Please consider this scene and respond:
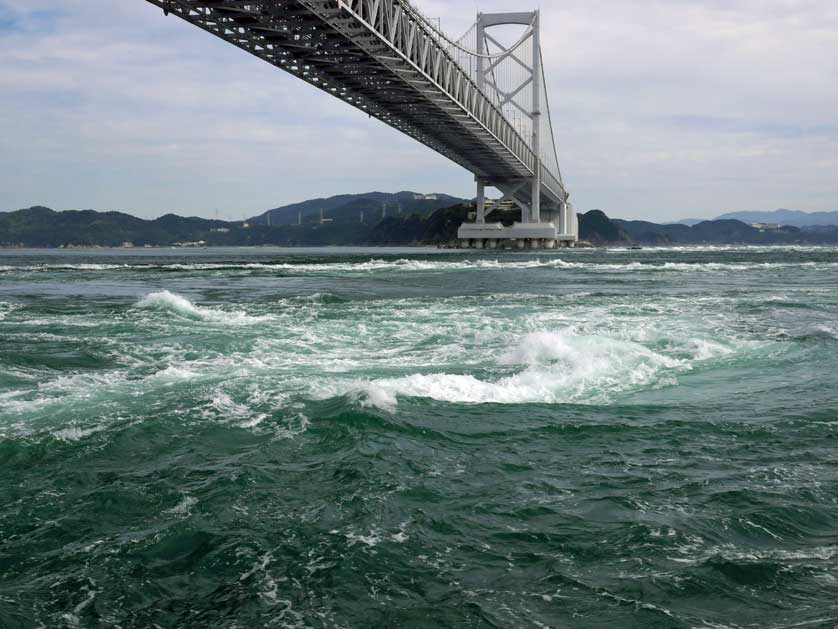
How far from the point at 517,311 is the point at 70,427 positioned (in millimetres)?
8761

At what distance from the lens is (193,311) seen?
12102 millimetres

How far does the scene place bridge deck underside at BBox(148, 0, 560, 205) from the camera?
2247cm

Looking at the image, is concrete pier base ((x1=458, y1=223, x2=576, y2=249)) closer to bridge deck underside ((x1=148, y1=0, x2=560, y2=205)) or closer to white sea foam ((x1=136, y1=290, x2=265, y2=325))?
bridge deck underside ((x1=148, y1=0, x2=560, y2=205))

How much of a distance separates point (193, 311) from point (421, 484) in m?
9.16

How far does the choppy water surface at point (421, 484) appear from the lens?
263 cm

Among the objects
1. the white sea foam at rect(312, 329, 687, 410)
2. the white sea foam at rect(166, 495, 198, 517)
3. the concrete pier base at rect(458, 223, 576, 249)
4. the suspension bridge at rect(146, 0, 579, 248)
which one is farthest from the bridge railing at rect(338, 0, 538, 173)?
the white sea foam at rect(166, 495, 198, 517)

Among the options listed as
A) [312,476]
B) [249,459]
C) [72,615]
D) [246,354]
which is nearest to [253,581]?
[72,615]

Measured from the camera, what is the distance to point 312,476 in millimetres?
3910

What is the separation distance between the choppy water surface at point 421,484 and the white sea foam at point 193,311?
259 cm

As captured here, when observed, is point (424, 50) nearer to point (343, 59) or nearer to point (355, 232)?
point (343, 59)

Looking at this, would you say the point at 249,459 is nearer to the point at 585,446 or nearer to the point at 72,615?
the point at 72,615

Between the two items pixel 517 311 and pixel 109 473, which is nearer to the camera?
pixel 109 473

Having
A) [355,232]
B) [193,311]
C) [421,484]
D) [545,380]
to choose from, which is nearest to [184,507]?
[421,484]

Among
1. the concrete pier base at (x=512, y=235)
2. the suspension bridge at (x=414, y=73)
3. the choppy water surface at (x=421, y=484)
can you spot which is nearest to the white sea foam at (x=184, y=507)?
the choppy water surface at (x=421, y=484)
